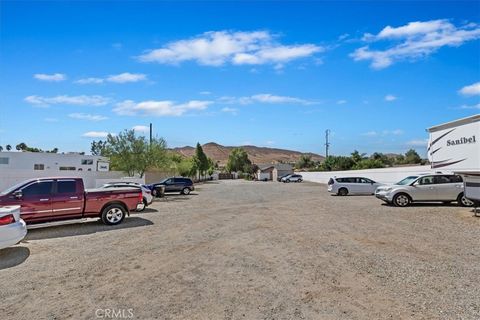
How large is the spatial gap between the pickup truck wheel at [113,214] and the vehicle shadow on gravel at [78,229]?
0.22 metres

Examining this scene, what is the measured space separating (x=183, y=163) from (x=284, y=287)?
190 ft

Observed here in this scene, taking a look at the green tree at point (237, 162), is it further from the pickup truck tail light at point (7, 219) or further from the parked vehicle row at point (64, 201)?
the pickup truck tail light at point (7, 219)

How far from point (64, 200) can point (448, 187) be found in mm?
18128

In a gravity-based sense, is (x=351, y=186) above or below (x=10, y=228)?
below

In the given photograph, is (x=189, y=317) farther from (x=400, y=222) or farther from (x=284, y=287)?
(x=400, y=222)

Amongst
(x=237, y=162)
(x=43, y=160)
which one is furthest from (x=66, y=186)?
(x=237, y=162)

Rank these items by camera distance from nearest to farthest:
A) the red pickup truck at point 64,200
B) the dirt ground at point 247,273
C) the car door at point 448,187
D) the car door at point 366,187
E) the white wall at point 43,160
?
1. the dirt ground at point 247,273
2. the red pickup truck at point 64,200
3. the car door at point 448,187
4. the car door at point 366,187
5. the white wall at point 43,160

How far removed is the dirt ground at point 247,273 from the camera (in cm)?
522

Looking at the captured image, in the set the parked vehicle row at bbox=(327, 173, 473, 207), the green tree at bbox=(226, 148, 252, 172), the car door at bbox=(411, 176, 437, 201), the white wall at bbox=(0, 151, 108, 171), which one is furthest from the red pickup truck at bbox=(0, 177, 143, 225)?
the green tree at bbox=(226, 148, 252, 172)

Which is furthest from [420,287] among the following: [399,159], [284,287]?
[399,159]

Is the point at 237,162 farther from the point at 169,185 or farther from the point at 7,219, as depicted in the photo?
the point at 7,219

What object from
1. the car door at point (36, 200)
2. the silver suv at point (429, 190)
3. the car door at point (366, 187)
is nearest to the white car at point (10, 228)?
the car door at point (36, 200)

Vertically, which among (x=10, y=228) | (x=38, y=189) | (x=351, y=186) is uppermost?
(x=38, y=189)

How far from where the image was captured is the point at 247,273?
22.7 feet
